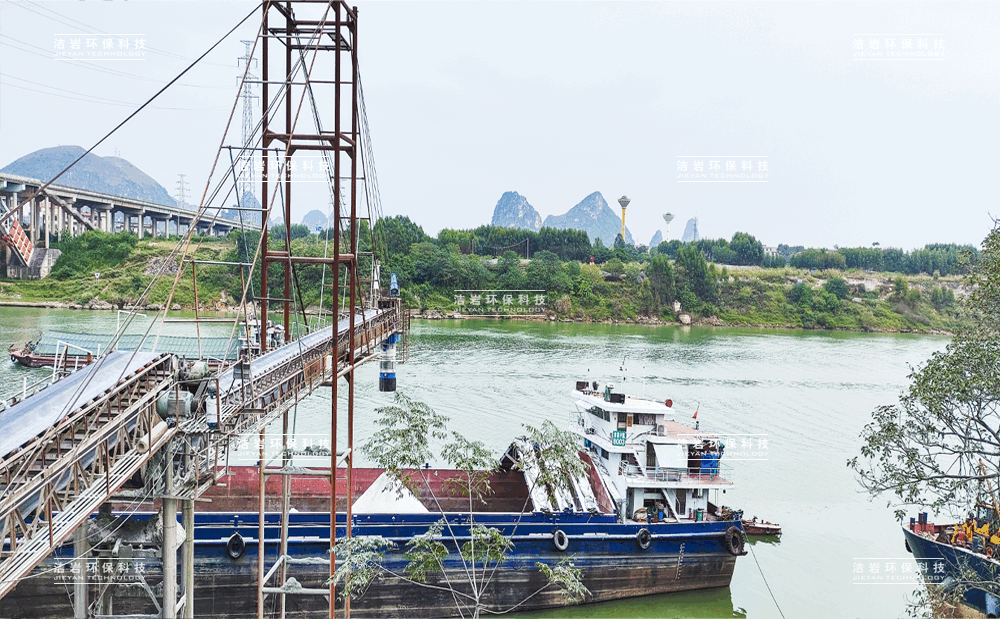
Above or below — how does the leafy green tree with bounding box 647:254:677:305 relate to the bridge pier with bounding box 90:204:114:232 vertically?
below

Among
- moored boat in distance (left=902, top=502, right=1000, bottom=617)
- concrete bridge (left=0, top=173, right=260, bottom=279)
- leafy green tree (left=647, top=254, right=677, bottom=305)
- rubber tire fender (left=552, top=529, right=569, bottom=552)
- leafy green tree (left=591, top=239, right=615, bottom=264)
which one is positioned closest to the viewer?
moored boat in distance (left=902, top=502, right=1000, bottom=617)

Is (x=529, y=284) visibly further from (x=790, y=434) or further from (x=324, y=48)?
(x=324, y=48)

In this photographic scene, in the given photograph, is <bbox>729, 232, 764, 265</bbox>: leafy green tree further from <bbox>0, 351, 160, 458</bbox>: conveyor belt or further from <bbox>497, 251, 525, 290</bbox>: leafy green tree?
<bbox>0, 351, 160, 458</bbox>: conveyor belt

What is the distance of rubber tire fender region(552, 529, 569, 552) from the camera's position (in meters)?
12.5

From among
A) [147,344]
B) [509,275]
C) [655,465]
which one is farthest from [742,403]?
[509,275]

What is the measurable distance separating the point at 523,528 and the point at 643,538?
225 cm

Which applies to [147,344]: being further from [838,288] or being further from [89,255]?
[838,288]

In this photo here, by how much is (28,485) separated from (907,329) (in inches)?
2765

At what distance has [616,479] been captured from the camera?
14031 millimetres

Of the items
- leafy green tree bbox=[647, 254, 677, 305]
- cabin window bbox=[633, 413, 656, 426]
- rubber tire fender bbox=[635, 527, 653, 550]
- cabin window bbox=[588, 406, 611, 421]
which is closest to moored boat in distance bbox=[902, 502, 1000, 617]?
rubber tire fender bbox=[635, 527, 653, 550]

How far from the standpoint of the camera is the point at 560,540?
12547mm

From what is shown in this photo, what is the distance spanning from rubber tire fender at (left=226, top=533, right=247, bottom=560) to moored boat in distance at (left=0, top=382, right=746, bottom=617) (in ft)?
0.07

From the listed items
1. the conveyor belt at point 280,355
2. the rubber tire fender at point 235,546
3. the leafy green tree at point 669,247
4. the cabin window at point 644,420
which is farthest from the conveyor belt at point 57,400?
the leafy green tree at point 669,247

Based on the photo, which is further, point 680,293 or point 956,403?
point 680,293
